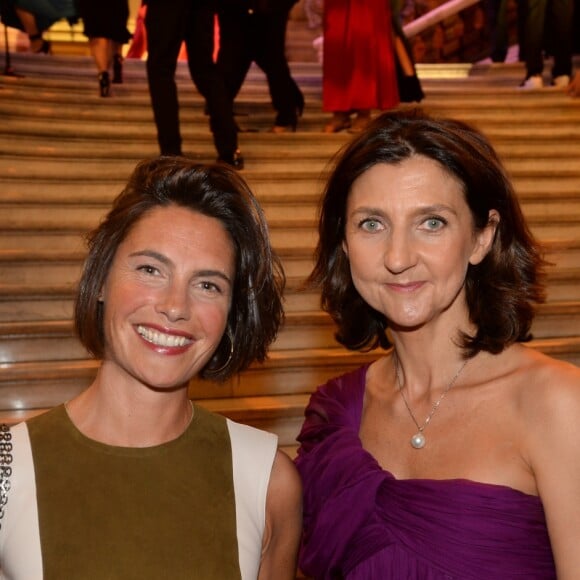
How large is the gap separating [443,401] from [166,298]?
2.42 feet

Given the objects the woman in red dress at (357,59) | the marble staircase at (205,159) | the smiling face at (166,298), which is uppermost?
the smiling face at (166,298)

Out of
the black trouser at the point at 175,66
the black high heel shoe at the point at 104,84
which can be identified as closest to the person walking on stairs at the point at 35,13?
the black high heel shoe at the point at 104,84

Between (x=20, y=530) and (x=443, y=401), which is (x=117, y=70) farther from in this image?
(x=20, y=530)

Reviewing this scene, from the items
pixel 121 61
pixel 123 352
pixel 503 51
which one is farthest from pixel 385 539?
pixel 503 51

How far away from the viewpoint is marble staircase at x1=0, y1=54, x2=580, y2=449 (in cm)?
491

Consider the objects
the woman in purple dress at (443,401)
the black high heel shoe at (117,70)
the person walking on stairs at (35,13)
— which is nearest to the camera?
the woman in purple dress at (443,401)

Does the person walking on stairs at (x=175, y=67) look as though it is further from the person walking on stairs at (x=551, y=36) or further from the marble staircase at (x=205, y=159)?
the person walking on stairs at (x=551, y=36)

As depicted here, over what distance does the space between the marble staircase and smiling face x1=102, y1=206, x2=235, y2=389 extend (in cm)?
167

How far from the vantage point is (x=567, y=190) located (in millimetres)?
6688

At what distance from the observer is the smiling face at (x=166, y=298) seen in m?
2.09

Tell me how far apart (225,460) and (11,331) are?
2.96 meters

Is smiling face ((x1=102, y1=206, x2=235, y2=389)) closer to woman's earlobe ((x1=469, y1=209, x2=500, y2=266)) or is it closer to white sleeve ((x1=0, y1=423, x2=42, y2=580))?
white sleeve ((x1=0, y1=423, x2=42, y2=580))

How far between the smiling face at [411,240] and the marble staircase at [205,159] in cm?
160

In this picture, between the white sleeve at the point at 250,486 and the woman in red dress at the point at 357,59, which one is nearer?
the white sleeve at the point at 250,486
